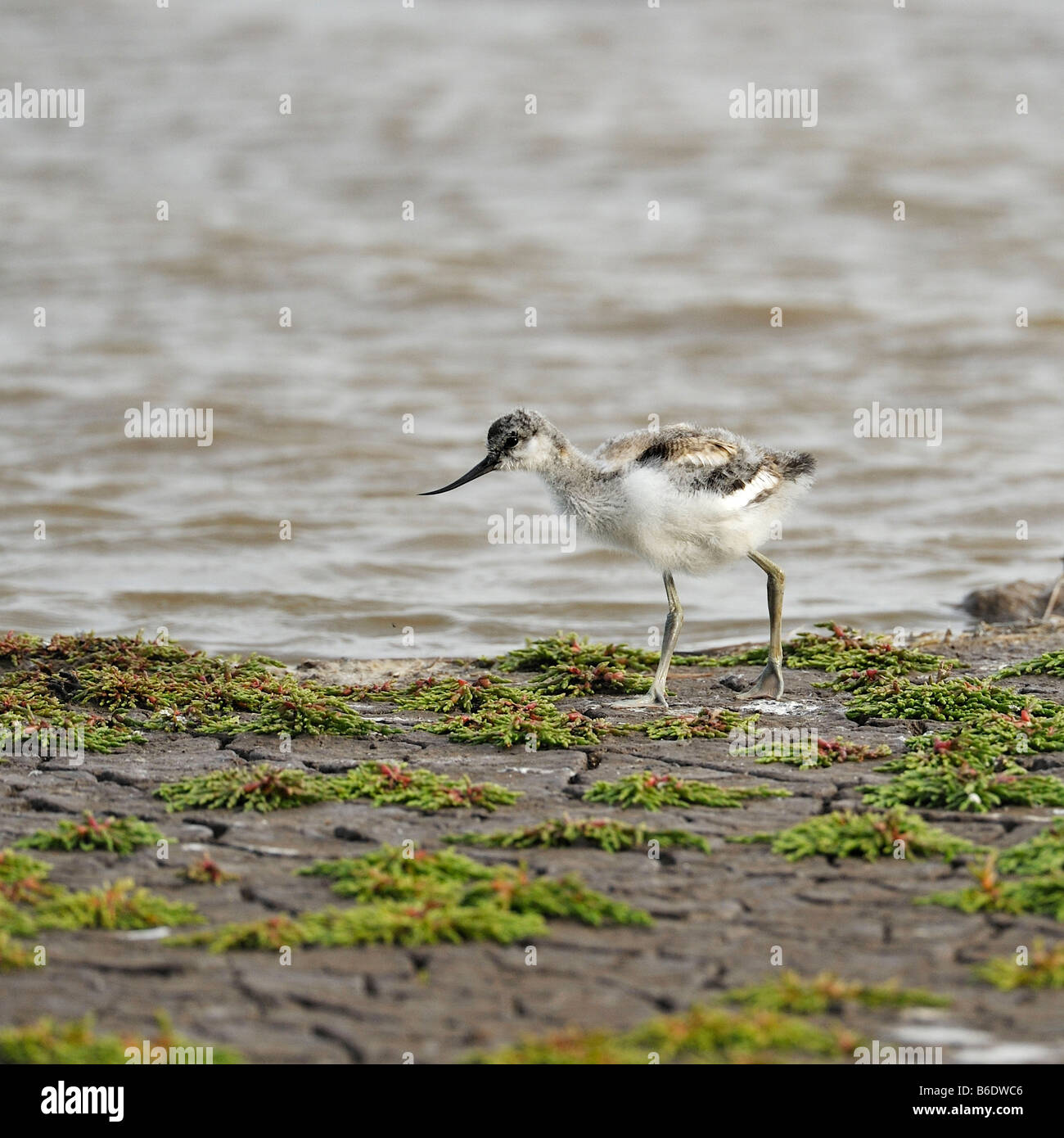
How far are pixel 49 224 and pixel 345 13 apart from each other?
596 inches

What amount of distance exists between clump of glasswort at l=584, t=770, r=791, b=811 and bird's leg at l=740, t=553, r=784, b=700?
1.77 m

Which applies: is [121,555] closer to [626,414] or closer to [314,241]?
[626,414]

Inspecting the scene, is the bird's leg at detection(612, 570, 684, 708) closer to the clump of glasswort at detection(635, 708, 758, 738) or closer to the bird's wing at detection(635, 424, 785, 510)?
the clump of glasswort at detection(635, 708, 758, 738)

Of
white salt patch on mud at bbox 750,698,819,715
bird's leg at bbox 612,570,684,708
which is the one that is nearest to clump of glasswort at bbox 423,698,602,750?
bird's leg at bbox 612,570,684,708

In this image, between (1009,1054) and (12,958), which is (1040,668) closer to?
(1009,1054)

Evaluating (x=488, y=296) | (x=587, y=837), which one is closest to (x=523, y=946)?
(x=587, y=837)

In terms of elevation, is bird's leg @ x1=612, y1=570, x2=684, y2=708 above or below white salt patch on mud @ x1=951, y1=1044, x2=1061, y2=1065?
above

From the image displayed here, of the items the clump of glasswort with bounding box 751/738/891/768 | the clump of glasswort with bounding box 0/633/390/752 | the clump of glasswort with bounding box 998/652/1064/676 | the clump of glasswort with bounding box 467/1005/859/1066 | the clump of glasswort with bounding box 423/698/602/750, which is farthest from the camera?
the clump of glasswort with bounding box 998/652/1064/676

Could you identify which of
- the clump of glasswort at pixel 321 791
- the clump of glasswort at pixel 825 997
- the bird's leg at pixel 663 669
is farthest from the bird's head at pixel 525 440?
the clump of glasswort at pixel 825 997

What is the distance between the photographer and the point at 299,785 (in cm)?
678

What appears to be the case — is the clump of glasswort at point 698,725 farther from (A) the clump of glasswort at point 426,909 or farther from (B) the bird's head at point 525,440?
(A) the clump of glasswort at point 426,909

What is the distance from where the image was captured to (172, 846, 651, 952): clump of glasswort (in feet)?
17.4

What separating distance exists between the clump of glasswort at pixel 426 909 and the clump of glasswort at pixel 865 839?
2.94 feet
